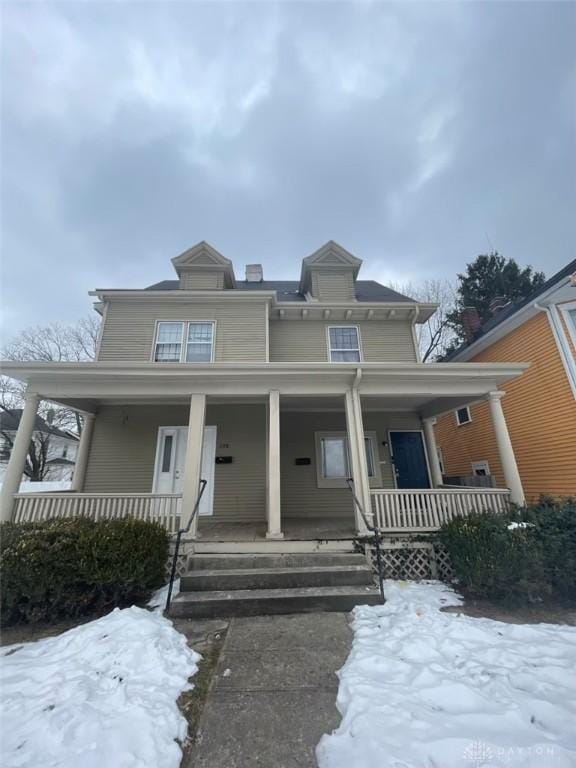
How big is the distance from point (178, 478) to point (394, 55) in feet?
54.4

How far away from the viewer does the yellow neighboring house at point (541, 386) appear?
7215mm

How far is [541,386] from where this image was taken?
7.91m

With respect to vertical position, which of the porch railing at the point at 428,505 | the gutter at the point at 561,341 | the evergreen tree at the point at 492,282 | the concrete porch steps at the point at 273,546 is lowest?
the concrete porch steps at the point at 273,546

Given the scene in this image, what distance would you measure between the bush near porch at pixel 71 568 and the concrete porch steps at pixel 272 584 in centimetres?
74

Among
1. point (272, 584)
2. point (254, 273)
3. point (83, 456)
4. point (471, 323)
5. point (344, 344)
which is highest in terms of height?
point (254, 273)

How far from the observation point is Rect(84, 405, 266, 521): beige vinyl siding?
7.63 m

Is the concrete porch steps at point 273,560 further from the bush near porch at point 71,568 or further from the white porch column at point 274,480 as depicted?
the bush near porch at point 71,568

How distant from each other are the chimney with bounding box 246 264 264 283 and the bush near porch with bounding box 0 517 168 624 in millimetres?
9883

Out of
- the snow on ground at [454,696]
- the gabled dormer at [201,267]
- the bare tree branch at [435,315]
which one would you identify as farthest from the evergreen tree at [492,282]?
the snow on ground at [454,696]

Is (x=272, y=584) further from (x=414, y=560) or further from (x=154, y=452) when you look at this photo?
(x=154, y=452)

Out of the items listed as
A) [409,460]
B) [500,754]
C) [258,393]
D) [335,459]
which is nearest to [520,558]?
[500,754]

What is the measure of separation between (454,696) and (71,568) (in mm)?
4623

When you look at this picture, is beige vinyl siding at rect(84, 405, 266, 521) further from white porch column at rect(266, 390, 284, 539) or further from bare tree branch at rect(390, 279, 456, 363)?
bare tree branch at rect(390, 279, 456, 363)

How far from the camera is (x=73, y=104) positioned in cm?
856
